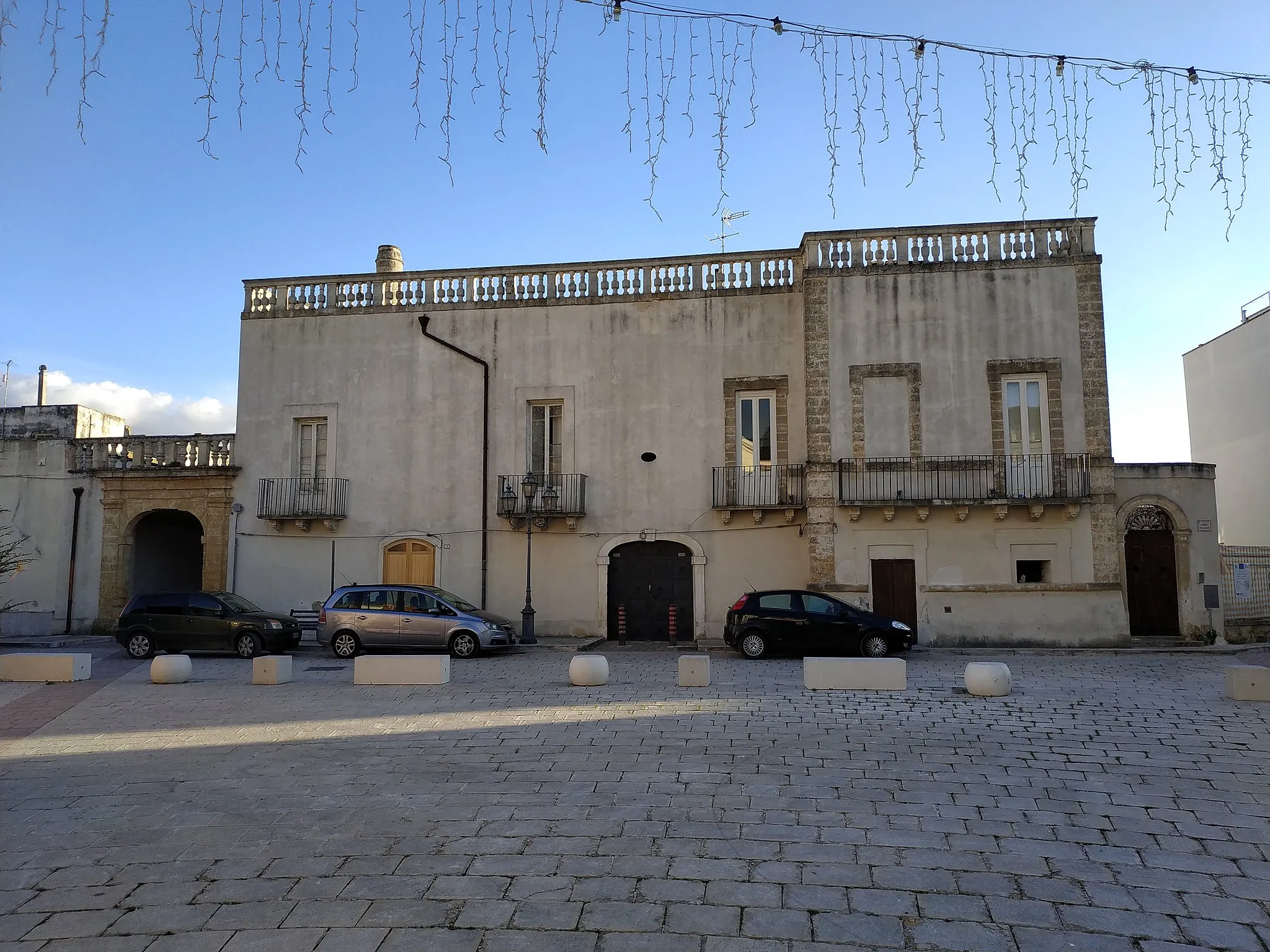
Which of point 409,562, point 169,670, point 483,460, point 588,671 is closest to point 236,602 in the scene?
point 409,562

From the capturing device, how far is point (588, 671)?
13117 millimetres

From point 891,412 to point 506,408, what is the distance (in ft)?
29.4

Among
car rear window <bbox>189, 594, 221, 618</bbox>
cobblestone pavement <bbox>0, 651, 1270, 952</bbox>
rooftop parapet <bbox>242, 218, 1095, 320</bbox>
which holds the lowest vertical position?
cobblestone pavement <bbox>0, 651, 1270, 952</bbox>

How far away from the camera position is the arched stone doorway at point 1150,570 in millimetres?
19781

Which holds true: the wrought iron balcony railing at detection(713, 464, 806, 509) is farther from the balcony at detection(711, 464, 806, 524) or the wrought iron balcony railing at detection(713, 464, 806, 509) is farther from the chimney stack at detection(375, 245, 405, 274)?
the chimney stack at detection(375, 245, 405, 274)

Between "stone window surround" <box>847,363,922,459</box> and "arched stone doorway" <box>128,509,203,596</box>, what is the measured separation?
16585 mm

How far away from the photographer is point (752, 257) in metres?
21.2

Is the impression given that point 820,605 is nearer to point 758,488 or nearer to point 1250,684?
point 758,488

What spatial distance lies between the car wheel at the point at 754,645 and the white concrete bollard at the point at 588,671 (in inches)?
191

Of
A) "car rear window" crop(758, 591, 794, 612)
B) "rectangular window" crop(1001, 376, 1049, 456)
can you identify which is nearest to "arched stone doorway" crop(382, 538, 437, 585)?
"car rear window" crop(758, 591, 794, 612)

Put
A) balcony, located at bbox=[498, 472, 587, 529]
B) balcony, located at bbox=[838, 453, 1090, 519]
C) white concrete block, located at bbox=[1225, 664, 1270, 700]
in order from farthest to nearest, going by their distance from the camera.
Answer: balcony, located at bbox=[498, 472, 587, 529] < balcony, located at bbox=[838, 453, 1090, 519] < white concrete block, located at bbox=[1225, 664, 1270, 700]

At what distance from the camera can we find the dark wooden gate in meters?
21.1

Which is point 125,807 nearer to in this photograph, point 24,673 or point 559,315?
point 24,673

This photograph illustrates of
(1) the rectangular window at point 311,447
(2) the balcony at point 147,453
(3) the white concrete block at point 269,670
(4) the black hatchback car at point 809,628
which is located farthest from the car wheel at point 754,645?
(2) the balcony at point 147,453
